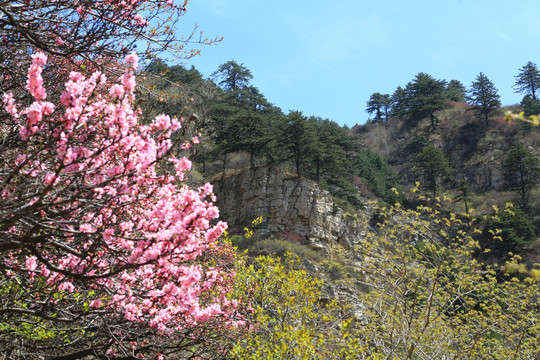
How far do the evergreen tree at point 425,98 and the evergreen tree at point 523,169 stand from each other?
606 inches

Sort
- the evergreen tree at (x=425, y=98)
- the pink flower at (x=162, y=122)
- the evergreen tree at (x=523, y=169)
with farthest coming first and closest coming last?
the evergreen tree at (x=425, y=98)
the evergreen tree at (x=523, y=169)
the pink flower at (x=162, y=122)

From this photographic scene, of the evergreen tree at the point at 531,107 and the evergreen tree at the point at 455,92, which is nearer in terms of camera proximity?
the evergreen tree at the point at 531,107

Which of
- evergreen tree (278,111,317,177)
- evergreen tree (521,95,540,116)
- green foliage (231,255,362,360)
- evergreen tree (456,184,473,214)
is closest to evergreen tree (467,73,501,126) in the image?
evergreen tree (521,95,540,116)

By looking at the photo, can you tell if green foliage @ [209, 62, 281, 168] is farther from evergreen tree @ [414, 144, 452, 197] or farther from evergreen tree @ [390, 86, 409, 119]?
evergreen tree @ [390, 86, 409, 119]

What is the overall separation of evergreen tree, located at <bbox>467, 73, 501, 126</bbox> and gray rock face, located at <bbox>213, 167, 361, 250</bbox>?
2736 cm

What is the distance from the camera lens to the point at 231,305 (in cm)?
514

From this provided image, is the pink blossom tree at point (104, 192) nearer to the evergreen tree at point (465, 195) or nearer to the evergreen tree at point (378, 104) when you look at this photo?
the evergreen tree at point (465, 195)

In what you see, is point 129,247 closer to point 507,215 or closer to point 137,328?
point 137,328

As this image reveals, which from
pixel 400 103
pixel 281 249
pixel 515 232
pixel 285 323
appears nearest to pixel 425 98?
pixel 400 103

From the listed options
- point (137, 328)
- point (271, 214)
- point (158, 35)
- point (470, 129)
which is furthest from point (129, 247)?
point (470, 129)

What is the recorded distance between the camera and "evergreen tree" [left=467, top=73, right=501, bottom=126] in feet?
143

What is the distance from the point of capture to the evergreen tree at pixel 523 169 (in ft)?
110

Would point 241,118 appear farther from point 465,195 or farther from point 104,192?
point 104,192

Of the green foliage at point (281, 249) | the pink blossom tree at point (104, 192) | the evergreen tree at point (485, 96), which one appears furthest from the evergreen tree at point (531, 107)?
the pink blossom tree at point (104, 192)
